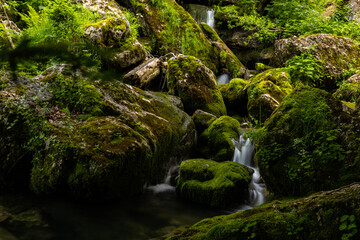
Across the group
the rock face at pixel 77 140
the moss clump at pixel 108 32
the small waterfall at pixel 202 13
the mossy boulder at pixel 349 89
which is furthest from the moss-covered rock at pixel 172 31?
the rock face at pixel 77 140

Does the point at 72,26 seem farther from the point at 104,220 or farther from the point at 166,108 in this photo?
the point at 104,220

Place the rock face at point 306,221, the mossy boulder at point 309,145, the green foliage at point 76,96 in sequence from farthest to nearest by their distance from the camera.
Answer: the green foliage at point 76,96 → the mossy boulder at point 309,145 → the rock face at point 306,221

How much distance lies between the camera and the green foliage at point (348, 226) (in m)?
1.75

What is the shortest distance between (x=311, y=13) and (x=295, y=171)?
11.9 m

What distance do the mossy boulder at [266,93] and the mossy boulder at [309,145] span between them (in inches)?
128

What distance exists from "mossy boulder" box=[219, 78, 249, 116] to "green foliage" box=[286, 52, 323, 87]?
5.73 feet

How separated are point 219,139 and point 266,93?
2514 millimetres

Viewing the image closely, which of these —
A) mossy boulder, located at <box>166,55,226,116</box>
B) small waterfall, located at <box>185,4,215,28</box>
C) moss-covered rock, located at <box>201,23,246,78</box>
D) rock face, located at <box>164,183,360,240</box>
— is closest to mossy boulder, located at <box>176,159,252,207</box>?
rock face, located at <box>164,183,360,240</box>

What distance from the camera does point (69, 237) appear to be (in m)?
3.39

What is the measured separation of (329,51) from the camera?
9.18m

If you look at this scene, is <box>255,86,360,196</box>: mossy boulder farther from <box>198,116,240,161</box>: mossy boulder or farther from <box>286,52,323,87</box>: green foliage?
<box>286,52,323,87</box>: green foliage

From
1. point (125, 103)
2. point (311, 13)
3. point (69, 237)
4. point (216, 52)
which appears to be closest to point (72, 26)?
point (125, 103)

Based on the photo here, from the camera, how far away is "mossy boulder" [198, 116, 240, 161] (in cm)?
646

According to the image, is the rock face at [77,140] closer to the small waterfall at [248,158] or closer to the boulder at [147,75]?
the small waterfall at [248,158]
